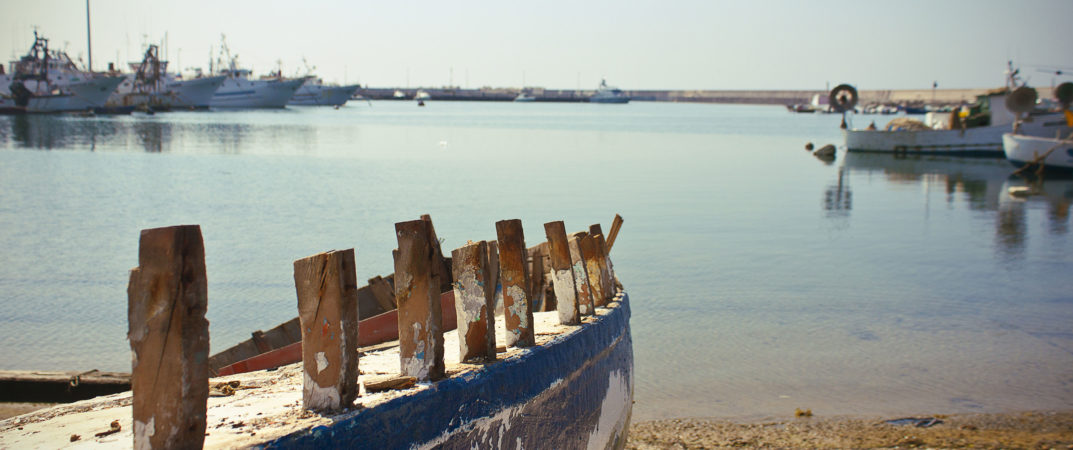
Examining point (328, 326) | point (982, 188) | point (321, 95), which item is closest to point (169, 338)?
point (328, 326)

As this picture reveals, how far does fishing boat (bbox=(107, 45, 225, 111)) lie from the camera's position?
102 meters

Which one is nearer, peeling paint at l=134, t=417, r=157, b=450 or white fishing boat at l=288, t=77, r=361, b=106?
peeling paint at l=134, t=417, r=157, b=450

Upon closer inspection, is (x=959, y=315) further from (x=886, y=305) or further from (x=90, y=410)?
(x=90, y=410)

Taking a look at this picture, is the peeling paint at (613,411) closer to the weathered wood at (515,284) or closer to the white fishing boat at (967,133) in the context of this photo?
the weathered wood at (515,284)

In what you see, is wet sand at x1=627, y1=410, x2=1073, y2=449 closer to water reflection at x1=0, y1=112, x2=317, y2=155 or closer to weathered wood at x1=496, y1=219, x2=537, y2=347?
weathered wood at x1=496, y1=219, x2=537, y2=347

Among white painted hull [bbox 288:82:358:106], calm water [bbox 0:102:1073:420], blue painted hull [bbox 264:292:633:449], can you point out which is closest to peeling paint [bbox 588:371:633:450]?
blue painted hull [bbox 264:292:633:449]

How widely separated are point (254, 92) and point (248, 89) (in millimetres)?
994

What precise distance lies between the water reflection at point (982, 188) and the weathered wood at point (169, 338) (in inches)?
669

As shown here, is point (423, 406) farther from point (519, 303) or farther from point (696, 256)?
point (696, 256)

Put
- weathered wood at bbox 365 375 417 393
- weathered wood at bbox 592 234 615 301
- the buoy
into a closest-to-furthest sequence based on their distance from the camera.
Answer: weathered wood at bbox 365 375 417 393 < weathered wood at bbox 592 234 615 301 < the buoy

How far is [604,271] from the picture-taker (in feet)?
16.0

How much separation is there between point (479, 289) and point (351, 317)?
73 centimetres

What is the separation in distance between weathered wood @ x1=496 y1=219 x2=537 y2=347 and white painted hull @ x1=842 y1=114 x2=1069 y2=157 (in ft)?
127

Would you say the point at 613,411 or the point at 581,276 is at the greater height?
the point at 581,276
